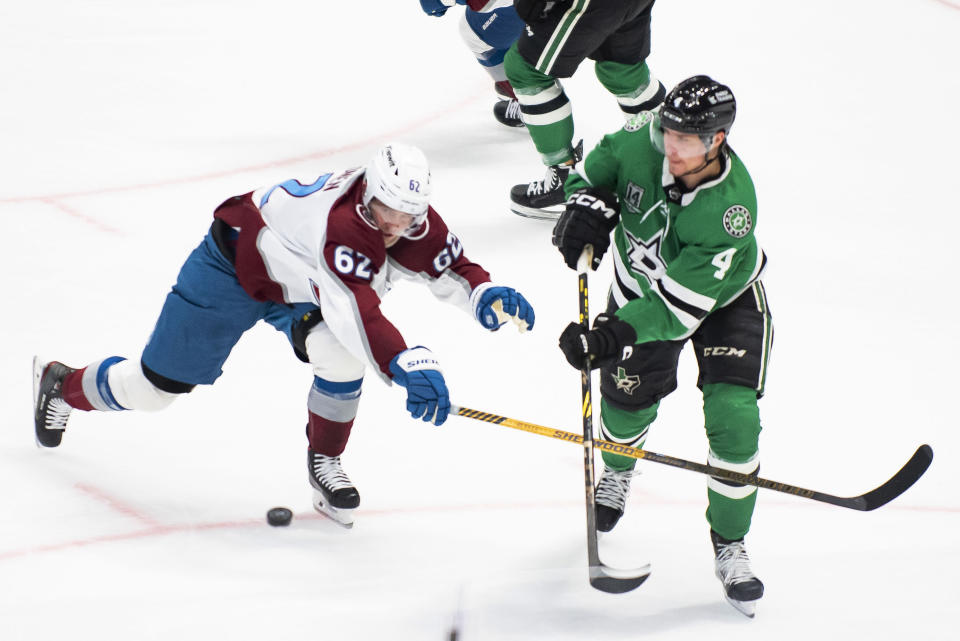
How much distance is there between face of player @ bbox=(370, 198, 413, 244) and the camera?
2.91 meters

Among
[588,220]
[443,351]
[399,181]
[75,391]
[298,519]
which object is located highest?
[399,181]

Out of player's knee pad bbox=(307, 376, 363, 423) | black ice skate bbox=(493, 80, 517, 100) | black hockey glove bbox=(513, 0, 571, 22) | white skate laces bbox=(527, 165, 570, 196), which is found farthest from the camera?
black ice skate bbox=(493, 80, 517, 100)

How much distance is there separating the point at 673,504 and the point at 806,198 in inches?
90.1

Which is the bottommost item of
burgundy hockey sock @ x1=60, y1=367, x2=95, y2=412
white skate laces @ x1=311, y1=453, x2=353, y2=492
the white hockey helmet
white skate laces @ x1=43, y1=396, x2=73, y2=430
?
white skate laces @ x1=43, y1=396, x2=73, y2=430

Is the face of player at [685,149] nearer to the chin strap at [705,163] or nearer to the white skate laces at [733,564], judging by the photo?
the chin strap at [705,163]

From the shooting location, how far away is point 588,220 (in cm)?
301

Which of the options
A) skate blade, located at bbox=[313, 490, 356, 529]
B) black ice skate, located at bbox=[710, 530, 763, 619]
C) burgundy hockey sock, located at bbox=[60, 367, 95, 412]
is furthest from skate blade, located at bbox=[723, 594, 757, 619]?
burgundy hockey sock, located at bbox=[60, 367, 95, 412]

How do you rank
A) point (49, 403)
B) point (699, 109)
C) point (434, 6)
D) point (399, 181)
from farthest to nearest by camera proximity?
point (434, 6), point (49, 403), point (399, 181), point (699, 109)

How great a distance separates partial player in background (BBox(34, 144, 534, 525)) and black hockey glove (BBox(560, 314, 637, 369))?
0.93 feet

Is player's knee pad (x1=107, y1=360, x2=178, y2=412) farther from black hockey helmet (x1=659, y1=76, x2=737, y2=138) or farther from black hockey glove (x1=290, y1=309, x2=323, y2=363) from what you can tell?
black hockey helmet (x1=659, y1=76, x2=737, y2=138)

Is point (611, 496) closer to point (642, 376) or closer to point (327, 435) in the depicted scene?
point (642, 376)

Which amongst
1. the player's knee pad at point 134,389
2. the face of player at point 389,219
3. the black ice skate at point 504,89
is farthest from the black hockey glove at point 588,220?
the black ice skate at point 504,89

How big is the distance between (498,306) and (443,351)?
1.15 metres

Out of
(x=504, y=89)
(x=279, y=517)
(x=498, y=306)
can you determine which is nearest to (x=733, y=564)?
(x=498, y=306)
